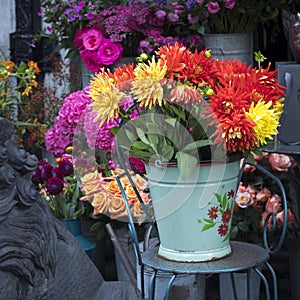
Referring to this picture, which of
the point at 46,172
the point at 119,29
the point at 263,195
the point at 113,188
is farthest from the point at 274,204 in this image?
the point at 119,29

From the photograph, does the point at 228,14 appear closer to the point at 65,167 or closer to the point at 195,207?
the point at 65,167

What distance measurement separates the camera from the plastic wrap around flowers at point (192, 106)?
2090mm

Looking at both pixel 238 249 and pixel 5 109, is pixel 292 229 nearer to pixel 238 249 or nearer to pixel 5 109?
pixel 238 249

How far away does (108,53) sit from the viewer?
397 cm

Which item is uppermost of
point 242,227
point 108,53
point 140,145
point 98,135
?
point 140,145

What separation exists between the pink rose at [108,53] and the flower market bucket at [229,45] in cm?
46

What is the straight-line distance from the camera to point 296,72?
3010mm

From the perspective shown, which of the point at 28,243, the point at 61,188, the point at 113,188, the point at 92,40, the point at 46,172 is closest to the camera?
the point at 28,243

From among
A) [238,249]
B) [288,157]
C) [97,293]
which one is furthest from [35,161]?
[288,157]

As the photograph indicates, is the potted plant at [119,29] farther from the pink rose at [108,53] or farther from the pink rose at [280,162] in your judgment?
the pink rose at [280,162]

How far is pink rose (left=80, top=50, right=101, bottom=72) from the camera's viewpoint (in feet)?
13.2

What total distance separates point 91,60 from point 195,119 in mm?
1974

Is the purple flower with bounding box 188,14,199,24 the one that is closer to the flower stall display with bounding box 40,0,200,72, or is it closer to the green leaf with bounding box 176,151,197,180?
the flower stall display with bounding box 40,0,200,72

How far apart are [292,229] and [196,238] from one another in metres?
1.31
